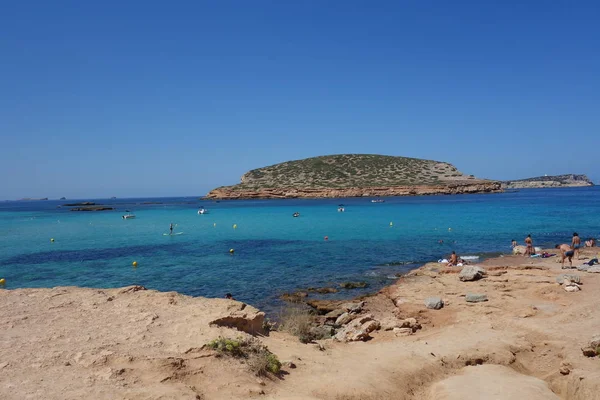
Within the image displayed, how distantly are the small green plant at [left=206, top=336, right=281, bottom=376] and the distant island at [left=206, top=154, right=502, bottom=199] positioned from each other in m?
96.8

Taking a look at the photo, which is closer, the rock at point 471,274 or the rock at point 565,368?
the rock at point 565,368

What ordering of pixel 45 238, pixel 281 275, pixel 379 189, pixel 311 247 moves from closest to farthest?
pixel 281 275
pixel 311 247
pixel 45 238
pixel 379 189

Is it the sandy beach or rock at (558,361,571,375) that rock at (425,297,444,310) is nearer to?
the sandy beach

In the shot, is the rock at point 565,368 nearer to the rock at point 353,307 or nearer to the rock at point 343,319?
the rock at point 343,319

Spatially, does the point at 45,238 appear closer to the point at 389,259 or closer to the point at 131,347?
the point at 389,259

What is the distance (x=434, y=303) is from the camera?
45.4ft

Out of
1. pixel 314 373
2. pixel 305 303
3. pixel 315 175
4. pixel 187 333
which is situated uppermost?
pixel 315 175

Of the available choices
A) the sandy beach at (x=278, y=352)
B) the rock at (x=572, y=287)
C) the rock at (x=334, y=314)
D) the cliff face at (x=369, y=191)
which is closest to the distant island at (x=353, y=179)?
the cliff face at (x=369, y=191)

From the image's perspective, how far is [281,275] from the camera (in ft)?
71.4

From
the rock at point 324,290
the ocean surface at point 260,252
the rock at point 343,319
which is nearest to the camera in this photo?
the rock at point 343,319

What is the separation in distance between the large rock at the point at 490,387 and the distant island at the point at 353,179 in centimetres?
9540

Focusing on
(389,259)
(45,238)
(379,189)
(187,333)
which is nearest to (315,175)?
(379,189)

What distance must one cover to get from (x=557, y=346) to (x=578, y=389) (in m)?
1.81

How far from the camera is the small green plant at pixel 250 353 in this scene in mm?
7082
